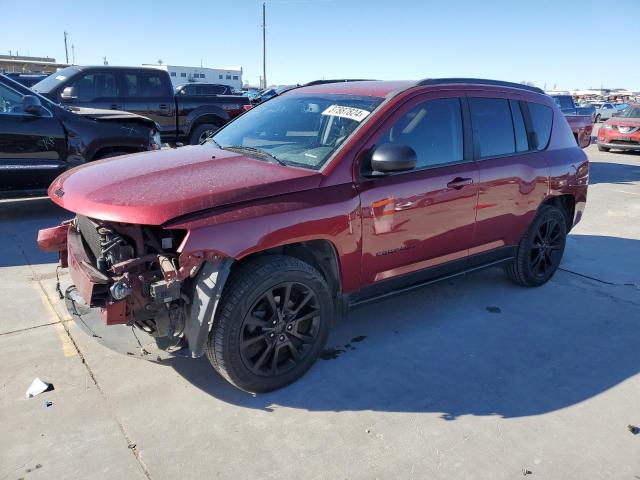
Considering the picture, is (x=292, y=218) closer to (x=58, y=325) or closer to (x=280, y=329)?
(x=280, y=329)

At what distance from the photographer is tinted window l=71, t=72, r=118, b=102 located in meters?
9.44

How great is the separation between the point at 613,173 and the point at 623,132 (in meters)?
5.18

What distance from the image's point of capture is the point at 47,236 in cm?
346

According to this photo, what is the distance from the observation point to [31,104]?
21.1ft

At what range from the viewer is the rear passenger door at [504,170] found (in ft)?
13.5

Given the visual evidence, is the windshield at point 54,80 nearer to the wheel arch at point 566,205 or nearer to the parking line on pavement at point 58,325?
the parking line on pavement at point 58,325

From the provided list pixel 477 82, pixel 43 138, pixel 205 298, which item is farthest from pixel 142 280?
pixel 43 138

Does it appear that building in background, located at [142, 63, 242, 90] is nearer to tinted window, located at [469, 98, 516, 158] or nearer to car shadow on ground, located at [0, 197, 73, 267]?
car shadow on ground, located at [0, 197, 73, 267]

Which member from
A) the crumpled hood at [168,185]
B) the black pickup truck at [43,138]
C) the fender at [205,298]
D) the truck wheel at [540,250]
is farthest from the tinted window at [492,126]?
the black pickup truck at [43,138]

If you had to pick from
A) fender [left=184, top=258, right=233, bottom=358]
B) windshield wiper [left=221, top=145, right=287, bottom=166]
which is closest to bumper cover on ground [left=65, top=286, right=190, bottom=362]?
fender [left=184, top=258, right=233, bottom=358]

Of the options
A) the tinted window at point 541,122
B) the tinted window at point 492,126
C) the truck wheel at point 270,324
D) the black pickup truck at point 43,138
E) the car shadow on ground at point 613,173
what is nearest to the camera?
the truck wheel at point 270,324

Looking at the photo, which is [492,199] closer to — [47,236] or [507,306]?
[507,306]

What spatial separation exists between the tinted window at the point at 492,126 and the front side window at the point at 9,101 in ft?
18.7

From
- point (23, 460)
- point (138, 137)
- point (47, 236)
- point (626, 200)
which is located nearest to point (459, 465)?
point (23, 460)
